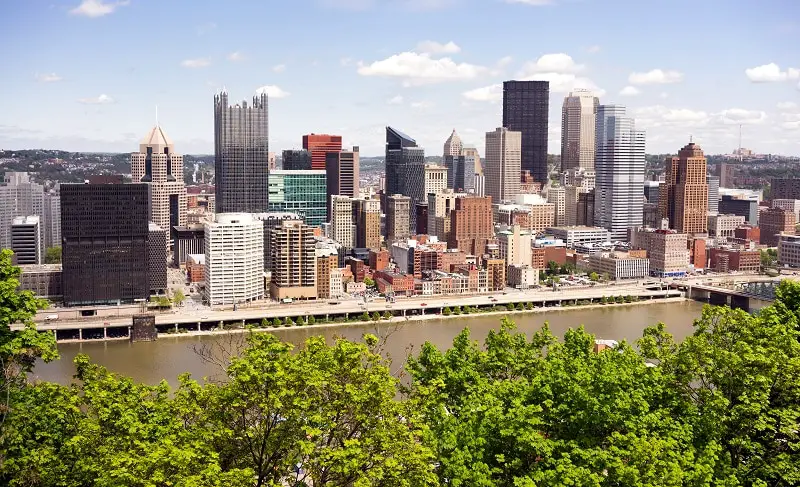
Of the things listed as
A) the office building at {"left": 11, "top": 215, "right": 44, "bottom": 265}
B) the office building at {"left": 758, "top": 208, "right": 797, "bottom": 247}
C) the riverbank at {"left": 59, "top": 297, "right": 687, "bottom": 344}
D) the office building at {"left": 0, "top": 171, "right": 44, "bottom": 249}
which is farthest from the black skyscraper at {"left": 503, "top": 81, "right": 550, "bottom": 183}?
the office building at {"left": 11, "top": 215, "right": 44, "bottom": 265}

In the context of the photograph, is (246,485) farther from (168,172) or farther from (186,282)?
(168,172)

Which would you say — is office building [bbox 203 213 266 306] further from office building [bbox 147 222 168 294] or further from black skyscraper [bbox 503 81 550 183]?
black skyscraper [bbox 503 81 550 183]

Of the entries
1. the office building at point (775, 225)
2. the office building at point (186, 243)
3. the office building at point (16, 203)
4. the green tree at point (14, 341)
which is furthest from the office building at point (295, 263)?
the office building at point (775, 225)

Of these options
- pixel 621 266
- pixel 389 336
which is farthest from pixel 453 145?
pixel 389 336

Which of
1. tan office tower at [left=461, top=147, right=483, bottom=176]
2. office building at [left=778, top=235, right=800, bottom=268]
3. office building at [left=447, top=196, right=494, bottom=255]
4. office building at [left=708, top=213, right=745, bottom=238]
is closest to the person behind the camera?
office building at [left=778, top=235, right=800, bottom=268]

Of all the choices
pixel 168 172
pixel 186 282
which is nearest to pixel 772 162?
pixel 168 172

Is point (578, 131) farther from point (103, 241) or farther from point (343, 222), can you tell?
point (103, 241)
